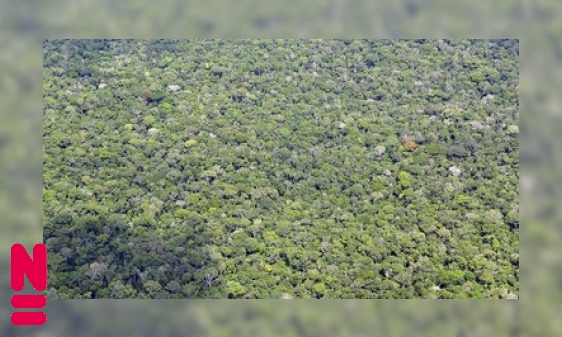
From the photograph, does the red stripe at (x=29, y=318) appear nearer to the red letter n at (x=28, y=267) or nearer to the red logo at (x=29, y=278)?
the red logo at (x=29, y=278)

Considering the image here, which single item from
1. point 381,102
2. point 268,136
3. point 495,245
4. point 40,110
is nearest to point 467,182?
point 495,245

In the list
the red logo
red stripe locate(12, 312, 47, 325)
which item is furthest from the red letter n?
red stripe locate(12, 312, 47, 325)

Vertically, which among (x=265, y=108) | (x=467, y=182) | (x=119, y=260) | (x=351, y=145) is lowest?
(x=119, y=260)

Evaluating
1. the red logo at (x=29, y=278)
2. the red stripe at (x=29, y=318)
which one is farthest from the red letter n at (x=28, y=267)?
the red stripe at (x=29, y=318)

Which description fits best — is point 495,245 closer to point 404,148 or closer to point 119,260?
point 404,148

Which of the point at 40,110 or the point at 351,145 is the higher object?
the point at 40,110
